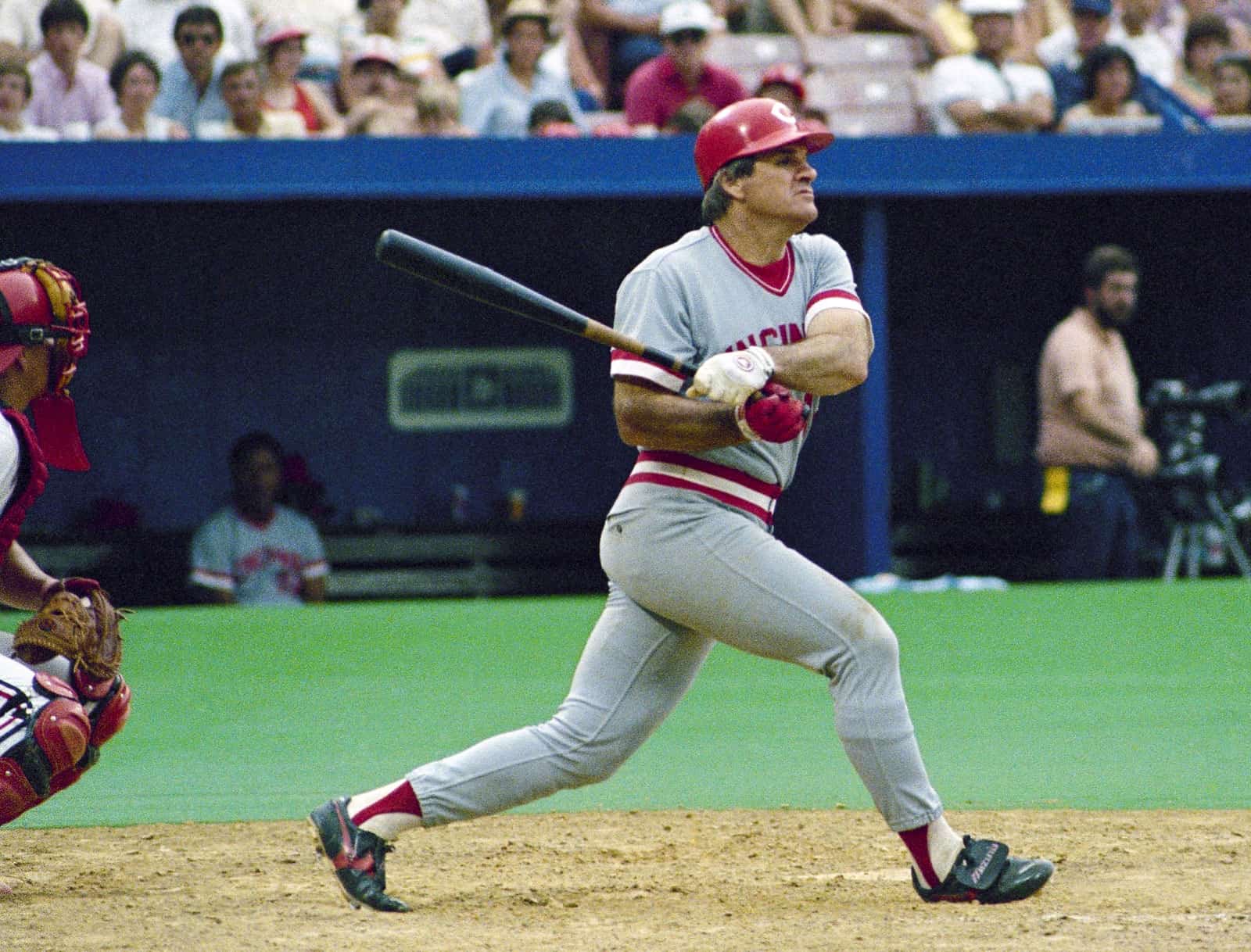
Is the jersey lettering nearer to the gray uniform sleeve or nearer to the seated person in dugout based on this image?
the gray uniform sleeve

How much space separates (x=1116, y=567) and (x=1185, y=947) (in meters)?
5.95

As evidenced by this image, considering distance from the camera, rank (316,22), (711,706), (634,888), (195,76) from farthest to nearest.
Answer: (316,22) < (195,76) < (711,706) < (634,888)

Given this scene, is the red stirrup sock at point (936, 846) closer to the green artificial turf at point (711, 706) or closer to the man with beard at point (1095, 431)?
the green artificial turf at point (711, 706)

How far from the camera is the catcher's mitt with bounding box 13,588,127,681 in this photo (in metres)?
3.72

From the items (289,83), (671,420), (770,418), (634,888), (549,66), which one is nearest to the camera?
(770,418)

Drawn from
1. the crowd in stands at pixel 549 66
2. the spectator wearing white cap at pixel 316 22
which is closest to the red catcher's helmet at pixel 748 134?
the crowd in stands at pixel 549 66

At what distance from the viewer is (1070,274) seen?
1095cm

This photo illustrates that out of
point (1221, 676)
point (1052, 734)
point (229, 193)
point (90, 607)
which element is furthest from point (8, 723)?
point (229, 193)

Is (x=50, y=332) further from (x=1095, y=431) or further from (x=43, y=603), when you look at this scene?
(x=1095, y=431)

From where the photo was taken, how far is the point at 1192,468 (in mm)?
9211

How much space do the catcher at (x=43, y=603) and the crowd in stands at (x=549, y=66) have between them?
505 cm

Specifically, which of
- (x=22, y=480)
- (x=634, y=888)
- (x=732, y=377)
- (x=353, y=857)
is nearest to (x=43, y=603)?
(x=22, y=480)

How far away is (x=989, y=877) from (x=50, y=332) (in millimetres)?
2139

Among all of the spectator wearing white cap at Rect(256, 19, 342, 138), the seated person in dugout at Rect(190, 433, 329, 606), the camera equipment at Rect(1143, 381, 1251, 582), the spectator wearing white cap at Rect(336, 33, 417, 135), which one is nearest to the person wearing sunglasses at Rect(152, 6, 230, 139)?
the spectator wearing white cap at Rect(256, 19, 342, 138)
